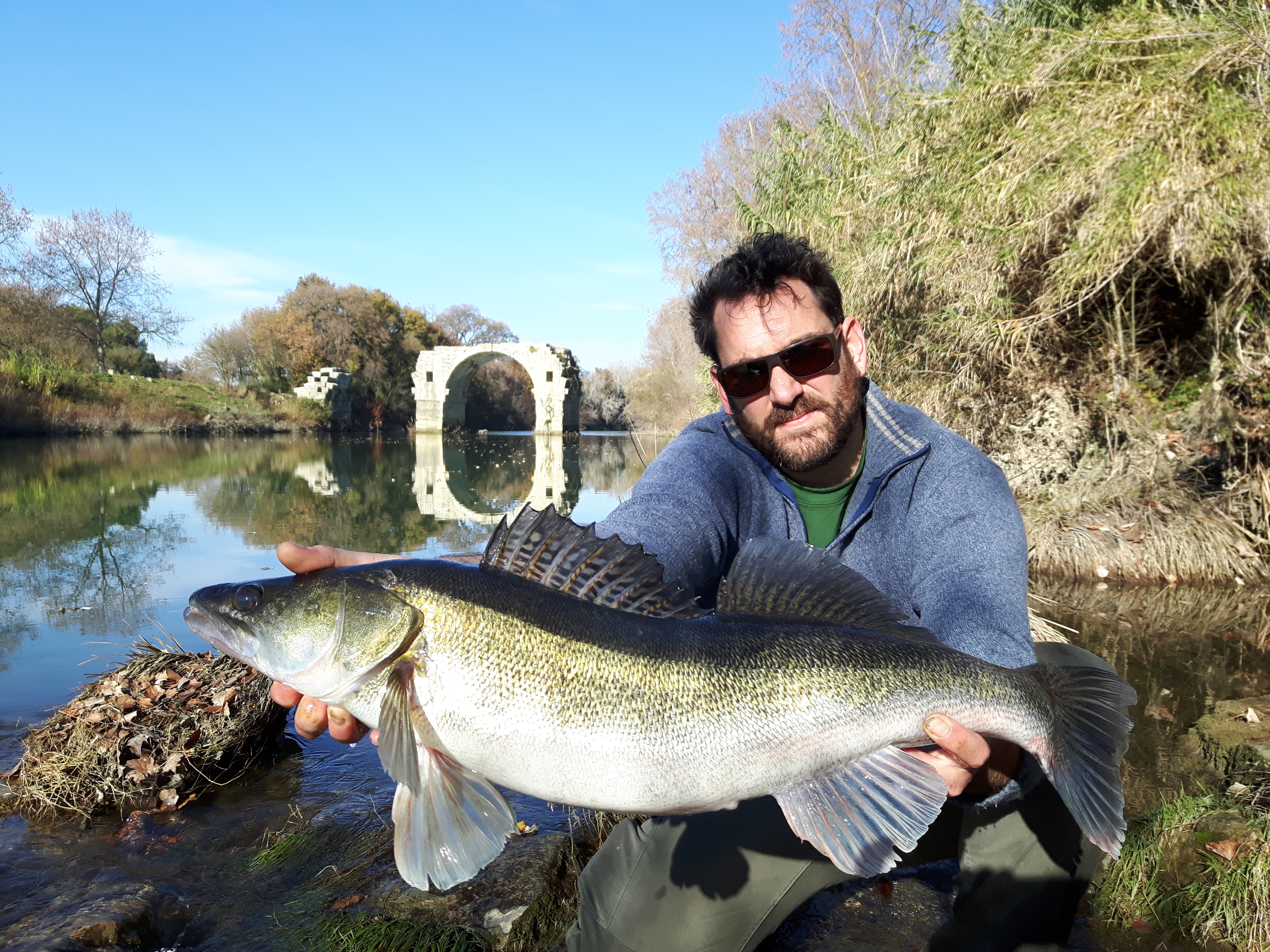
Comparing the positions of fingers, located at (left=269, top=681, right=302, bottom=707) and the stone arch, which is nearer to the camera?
fingers, located at (left=269, top=681, right=302, bottom=707)

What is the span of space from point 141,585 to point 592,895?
9.99 meters

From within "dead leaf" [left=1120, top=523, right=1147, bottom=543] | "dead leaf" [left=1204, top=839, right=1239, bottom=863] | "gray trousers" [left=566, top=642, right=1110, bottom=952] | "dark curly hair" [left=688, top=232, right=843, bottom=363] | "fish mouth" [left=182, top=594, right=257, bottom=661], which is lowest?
"dead leaf" [left=1204, top=839, right=1239, bottom=863]

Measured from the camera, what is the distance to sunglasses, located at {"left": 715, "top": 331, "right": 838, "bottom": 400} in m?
3.27

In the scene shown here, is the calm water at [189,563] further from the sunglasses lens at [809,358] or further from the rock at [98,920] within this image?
the sunglasses lens at [809,358]

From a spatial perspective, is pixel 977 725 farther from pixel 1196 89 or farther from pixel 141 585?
pixel 141 585

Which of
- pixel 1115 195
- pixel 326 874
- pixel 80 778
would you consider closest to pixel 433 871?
pixel 326 874

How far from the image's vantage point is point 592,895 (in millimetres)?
2912

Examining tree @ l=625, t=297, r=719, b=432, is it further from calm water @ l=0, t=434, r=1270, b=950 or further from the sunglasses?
the sunglasses

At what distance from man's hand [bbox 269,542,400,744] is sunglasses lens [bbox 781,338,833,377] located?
1.82 m

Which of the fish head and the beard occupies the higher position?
the beard

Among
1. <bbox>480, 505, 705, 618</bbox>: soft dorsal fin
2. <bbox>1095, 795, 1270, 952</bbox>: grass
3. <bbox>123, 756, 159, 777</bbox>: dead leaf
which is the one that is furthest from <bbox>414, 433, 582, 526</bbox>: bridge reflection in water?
<bbox>1095, 795, 1270, 952</bbox>: grass

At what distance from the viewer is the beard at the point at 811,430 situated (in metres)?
3.30

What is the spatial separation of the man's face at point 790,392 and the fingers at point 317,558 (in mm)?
1704

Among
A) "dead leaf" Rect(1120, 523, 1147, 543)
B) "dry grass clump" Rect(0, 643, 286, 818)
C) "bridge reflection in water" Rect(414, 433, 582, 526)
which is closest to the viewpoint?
"dry grass clump" Rect(0, 643, 286, 818)
